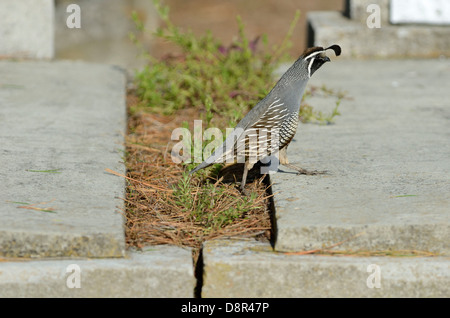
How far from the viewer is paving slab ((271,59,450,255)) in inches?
102

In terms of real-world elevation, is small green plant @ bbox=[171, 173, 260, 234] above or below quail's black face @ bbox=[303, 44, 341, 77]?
below

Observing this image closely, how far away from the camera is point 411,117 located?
427 cm

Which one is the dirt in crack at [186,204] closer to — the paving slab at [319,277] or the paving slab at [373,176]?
the paving slab at [373,176]

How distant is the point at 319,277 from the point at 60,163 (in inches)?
60.0

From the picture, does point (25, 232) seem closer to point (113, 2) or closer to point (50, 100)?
point (50, 100)

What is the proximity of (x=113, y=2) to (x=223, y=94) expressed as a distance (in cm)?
330

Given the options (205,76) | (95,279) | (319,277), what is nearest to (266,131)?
(319,277)

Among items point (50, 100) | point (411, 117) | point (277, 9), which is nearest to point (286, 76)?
point (411, 117)

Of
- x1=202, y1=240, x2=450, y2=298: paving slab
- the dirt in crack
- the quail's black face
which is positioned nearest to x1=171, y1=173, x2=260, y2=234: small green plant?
the dirt in crack

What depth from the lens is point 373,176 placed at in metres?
3.16

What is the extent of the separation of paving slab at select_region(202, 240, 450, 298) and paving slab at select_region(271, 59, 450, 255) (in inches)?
4.7

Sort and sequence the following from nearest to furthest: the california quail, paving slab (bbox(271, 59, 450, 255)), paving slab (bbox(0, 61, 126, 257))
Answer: paving slab (bbox(0, 61, 126, 257)), paving slab (bbox(271, 59, 450, 255)), the california quail

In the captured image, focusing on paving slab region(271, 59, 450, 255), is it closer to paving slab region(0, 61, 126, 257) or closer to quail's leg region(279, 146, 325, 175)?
quail's leg region(279, 146, 325, 175)

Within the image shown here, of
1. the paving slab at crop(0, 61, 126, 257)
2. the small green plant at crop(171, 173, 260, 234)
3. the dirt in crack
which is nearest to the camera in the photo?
the paving slab at crop(0, 61, 126, 257)
